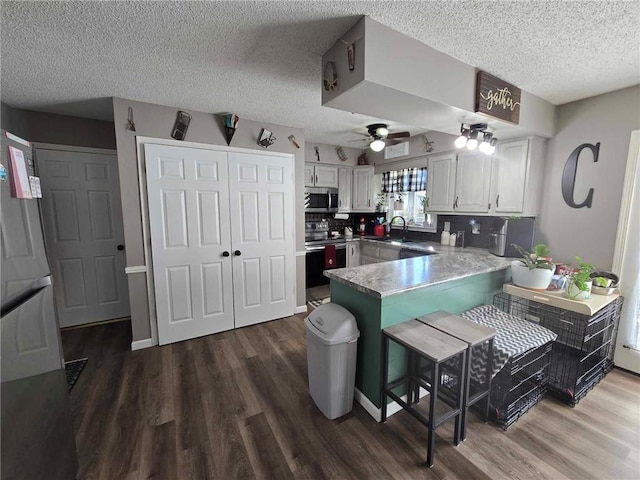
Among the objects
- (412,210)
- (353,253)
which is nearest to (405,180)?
(412,210)

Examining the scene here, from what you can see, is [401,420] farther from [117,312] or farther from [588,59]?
[117,312]

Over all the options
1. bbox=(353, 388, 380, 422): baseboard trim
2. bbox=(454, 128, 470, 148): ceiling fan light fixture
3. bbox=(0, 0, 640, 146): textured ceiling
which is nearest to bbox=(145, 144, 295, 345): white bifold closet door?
bbox=(0, 0, 640, 146): textured ceiling

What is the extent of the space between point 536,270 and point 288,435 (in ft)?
7.23

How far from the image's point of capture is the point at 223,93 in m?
2.41

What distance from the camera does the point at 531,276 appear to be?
220 cm

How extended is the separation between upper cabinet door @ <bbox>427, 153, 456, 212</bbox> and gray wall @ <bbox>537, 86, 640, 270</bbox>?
97 centimetres

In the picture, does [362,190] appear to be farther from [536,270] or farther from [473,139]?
[536,270]

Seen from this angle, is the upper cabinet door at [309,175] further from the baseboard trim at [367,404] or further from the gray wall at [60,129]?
the baseboard trim at [367,404]

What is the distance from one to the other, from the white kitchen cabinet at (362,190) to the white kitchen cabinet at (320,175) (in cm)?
41

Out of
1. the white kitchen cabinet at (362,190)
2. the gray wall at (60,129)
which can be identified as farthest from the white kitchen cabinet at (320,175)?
the gray wall at (60,129)

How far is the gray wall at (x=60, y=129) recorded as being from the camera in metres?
2.73

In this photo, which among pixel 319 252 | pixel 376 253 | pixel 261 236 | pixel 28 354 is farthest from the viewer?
pixel 376 253

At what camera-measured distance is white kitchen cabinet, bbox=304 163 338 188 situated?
438 centimetres

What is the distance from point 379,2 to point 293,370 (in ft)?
8.58
